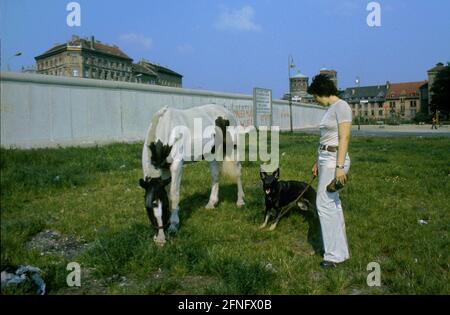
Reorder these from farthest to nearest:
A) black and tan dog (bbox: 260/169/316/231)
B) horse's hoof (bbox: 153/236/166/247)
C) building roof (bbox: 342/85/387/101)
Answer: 1. building roof (bbox: 342/85/387/101)
2. black and tan dog (bbox: 260/169/316/231)
3. horse's hoof (bbox: 153/236/166/247)

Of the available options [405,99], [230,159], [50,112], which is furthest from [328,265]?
[405,99]

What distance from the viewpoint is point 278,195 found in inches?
279

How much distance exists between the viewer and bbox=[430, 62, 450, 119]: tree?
10092cm

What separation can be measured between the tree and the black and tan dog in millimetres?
106881

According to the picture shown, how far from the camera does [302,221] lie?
288 inches

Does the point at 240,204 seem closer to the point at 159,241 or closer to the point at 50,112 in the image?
the point at 159,241

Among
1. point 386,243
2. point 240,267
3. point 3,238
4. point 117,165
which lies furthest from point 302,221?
point 3,238

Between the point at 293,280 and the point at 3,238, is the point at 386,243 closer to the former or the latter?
the point at 293,280

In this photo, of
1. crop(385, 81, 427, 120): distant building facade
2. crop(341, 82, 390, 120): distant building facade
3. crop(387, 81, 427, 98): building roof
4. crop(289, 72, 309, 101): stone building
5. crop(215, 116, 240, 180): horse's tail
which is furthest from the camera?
crop(341, 82, 390, 120): distant building facade

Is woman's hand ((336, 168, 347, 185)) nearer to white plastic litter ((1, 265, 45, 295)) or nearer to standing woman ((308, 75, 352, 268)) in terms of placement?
standing woman ((308, 75, 352, 268))

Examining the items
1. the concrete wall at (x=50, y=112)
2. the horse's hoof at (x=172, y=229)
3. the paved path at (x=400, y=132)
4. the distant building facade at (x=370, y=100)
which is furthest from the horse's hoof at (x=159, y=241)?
the distant building facade at (x=370, y=100)

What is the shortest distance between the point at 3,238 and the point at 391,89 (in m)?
161

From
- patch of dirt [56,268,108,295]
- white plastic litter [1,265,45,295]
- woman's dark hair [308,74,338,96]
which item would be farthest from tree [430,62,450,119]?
white plastic litter [1,265,45,295]
